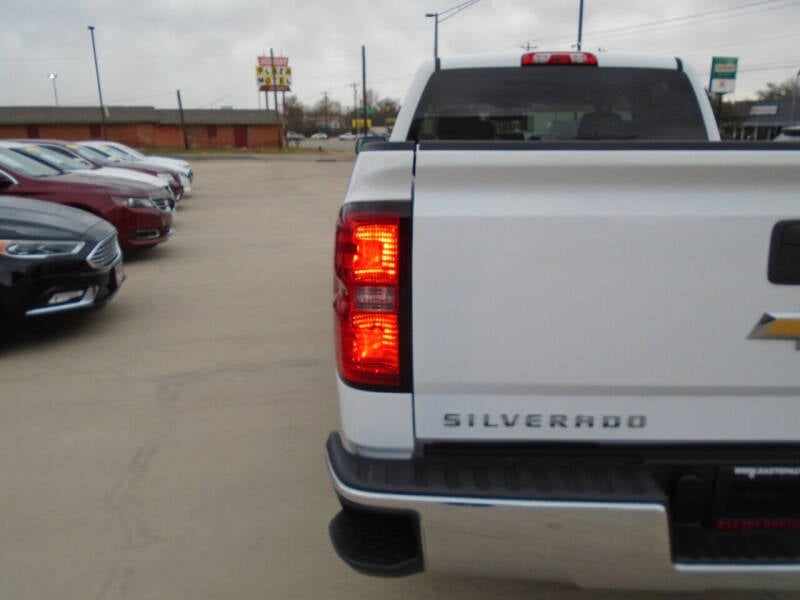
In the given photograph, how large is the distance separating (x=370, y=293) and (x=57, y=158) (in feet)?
33.1

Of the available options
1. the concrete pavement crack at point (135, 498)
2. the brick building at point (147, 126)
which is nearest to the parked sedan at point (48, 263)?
the concrete pavement crack at point (135, 498)

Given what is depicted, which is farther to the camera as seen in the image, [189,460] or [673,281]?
[189,460]

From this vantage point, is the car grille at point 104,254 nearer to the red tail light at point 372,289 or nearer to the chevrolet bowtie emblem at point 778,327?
the red tail light at point 372,289

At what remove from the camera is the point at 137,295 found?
281 inches

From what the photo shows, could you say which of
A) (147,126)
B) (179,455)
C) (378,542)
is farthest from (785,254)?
(147,126)

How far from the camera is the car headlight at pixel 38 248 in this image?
5027 mm

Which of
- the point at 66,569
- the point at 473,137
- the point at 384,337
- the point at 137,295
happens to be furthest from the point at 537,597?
the point at 137,295

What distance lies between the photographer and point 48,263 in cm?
515

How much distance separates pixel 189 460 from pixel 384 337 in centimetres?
221

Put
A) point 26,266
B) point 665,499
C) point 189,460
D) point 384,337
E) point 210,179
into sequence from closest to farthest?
1. point 665,499
2. point 384,337
3. point 189,460
4. point 26,266
5. point 210,179

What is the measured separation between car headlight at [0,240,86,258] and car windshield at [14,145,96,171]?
4.71 metres

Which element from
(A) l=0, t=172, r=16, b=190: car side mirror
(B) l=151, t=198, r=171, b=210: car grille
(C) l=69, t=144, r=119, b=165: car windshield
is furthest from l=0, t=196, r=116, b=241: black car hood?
(C) l=69, t=144, r=119, b=165: car windshield

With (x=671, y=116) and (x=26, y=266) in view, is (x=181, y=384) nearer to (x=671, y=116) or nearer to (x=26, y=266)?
(x=26, y=266)

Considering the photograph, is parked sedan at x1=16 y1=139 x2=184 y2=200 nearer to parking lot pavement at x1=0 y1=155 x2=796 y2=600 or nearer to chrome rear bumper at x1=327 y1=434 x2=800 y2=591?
parking lot pavement at x1=0 y1=155 x2=796 y2=600
